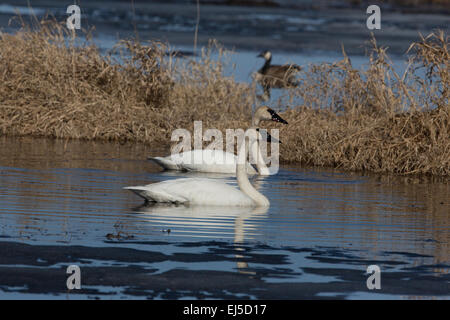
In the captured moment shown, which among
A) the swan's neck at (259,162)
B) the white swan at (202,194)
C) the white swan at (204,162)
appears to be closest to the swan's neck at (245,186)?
the white swan at (202,194)

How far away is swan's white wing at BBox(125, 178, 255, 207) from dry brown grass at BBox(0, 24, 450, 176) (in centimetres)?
393

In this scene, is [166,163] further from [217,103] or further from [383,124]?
[217,103]

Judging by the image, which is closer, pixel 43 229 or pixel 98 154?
pixel 43 229

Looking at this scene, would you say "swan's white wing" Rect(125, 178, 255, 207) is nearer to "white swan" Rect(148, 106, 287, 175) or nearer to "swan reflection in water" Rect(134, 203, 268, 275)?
"swan reflection in water" Rect(134, 203, 268, 275)

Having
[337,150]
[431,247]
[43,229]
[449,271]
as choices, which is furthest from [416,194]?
[43,229]

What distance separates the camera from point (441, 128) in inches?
550

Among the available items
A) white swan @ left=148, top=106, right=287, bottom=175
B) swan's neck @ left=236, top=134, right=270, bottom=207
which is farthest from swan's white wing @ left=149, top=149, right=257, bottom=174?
swan's neck @ left=236, top=134, right=270, bottom=207

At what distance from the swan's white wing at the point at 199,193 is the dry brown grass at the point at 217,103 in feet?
12.9

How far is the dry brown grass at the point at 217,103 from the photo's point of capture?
14.1 m

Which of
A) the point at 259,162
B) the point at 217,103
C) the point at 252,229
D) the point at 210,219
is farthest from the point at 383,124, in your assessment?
the point at 252,229

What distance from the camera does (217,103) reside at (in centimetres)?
1731

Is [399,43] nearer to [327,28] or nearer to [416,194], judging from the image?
[327,28]

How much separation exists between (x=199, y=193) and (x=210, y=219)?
0.77m
